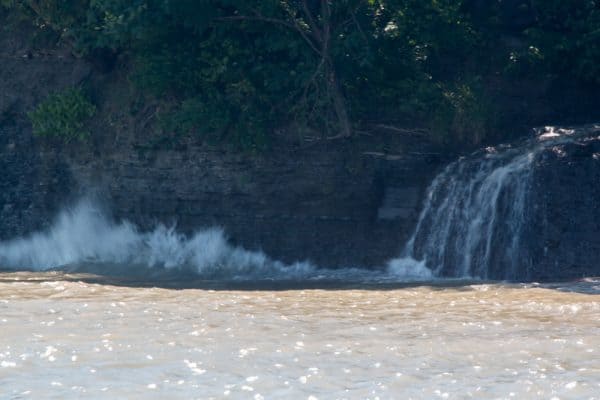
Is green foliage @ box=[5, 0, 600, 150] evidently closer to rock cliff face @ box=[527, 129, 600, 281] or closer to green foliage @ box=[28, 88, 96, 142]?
green foliage @ box=[28, 88, 96, 142]

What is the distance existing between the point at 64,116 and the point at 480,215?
7.40 meters

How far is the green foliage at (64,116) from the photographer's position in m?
18.8

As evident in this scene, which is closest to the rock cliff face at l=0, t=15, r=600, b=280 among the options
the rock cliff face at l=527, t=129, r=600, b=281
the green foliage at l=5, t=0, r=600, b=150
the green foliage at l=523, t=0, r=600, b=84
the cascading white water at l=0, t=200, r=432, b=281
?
the rock cliff face at l=527, t=129, r=600, b=281

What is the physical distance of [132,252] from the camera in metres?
18.1

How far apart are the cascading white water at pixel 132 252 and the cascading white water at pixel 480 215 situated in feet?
2.43

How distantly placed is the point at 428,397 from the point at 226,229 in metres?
10.1

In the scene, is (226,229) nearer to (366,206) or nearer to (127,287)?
(366,206)

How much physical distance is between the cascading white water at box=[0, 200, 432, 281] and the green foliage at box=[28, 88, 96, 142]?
1.22 m

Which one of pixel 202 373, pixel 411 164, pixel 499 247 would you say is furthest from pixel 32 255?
pixel 202 373

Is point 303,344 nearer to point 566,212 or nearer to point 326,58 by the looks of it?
point 566,212

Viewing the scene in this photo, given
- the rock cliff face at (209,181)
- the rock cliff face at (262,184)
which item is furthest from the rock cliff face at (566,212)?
the rock cliff face at (209,181)

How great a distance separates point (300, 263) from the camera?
1691 centimetres

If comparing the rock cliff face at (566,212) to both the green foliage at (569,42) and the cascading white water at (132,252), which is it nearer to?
the cascading white water at (132,252)

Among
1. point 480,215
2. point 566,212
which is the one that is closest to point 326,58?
point 480,215
